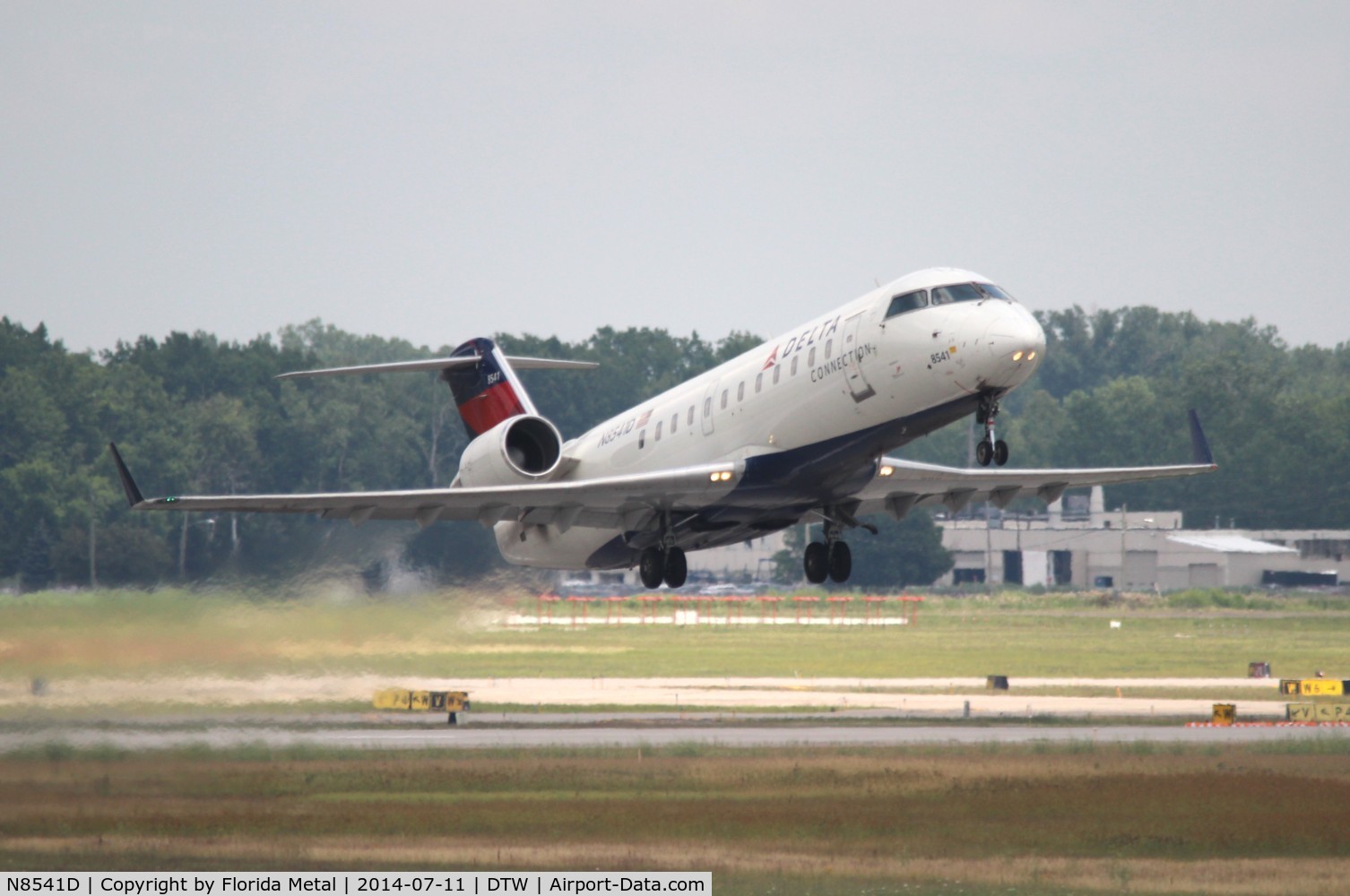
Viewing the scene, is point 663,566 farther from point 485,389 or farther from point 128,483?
point 128,483

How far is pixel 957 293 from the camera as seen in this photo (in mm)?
24672

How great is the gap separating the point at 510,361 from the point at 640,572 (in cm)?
721

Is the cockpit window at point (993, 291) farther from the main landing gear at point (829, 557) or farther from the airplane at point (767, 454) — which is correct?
the main landing gear at point (829, 557)

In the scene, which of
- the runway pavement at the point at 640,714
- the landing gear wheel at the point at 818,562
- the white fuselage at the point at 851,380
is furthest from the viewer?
the landing gear wheel at the point at 818,562

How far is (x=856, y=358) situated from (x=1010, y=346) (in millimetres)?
2427

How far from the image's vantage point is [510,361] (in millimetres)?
35156

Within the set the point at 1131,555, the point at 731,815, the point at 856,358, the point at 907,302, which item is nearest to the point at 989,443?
the point at 907,302

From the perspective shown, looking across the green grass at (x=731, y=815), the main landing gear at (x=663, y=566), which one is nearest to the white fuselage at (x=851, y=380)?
the main landing gear at (x=663, y=566)

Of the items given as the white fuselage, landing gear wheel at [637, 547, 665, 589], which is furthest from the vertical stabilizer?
landing gear wheel at [637, 547, 665, 589]

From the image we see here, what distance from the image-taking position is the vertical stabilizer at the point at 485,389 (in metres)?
34.4

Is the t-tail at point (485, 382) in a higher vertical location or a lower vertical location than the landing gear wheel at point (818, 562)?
higher

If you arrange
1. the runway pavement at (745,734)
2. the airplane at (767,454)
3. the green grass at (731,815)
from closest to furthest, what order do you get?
the green grass at (731,815) < the airplane at (767,454) < the runway pavement at (745,734)

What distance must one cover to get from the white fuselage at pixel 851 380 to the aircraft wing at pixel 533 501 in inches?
25.4

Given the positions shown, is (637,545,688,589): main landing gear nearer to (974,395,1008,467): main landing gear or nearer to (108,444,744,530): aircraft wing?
(108,444,744,530): aircraft wing
